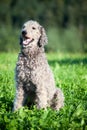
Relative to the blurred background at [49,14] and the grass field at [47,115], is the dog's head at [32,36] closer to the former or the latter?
the grass field at [47,115]

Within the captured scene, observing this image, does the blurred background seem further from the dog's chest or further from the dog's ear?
the dog's chest

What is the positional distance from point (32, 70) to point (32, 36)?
0.64 metres

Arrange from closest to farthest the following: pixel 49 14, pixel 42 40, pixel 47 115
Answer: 1. pixel 47 115
2. pixel 42 40
3. pixel 49 14

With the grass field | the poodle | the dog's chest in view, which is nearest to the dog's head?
the poodle

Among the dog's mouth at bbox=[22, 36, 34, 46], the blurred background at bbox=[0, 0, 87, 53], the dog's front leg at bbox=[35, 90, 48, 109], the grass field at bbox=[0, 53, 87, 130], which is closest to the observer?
the grass field at bbox=[0, 53, 87, 130]

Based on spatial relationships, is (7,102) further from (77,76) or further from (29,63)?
(77,76)

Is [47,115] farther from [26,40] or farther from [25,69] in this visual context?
[26,40]

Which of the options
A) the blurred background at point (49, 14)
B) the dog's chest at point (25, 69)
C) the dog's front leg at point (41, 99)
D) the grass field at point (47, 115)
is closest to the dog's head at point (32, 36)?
the dog's chest at point (25, 69)

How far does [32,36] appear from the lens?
9914 mm

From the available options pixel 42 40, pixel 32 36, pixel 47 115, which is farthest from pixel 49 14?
pixel 47 115

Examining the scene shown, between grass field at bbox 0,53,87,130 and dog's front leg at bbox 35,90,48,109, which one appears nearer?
grass field at bbox 0,53,87,130

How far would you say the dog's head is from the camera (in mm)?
9836

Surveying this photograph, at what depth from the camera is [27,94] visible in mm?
10031

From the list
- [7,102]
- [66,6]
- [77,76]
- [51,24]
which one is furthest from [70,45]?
[7,102]
